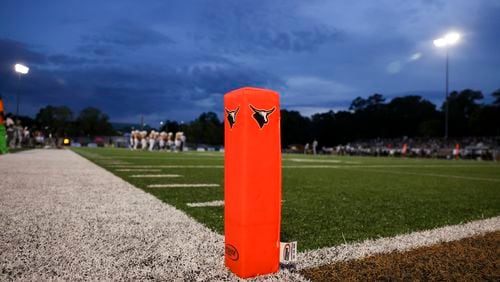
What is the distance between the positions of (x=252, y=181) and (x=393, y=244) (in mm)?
1525

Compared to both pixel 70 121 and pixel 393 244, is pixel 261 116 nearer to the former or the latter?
pixel 393 244

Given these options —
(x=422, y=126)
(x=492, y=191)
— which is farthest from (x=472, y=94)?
(x=492, y=191)

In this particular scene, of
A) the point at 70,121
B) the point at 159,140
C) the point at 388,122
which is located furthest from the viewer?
the point at 70,121

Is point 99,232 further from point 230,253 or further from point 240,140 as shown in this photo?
point 240,140

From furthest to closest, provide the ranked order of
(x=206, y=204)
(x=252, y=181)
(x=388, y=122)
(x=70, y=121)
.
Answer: (x=70, y=121)
(x=388, y=122)
(x=206, y=204)
(x=252, y=181)

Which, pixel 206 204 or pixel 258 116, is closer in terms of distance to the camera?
pixel 258 116

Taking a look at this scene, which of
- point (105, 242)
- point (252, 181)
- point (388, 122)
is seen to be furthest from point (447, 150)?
point (388, 122)

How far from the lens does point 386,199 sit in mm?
5551

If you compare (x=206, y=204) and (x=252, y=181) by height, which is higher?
(x=252, y=181)

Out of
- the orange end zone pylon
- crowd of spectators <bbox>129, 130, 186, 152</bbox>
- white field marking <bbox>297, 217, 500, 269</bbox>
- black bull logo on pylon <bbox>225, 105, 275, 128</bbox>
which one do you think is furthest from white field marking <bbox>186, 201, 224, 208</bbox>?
crowd of spectators <bbox>129, 130, 186, 152</bbox>

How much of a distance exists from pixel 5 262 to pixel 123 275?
829mm

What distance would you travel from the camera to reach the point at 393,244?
9.73 ft

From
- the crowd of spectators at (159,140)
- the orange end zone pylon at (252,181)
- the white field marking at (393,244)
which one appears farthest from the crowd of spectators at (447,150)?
the orange end zone pylon at (252,181)

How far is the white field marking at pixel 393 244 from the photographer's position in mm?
2543
